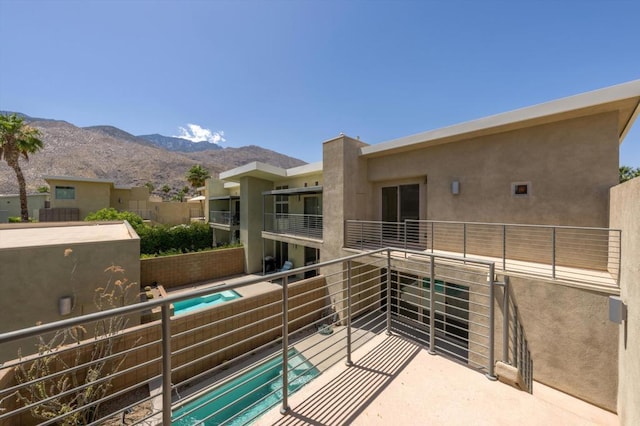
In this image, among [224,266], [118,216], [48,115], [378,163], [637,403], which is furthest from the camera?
[48,115]

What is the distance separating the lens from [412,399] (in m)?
2.91

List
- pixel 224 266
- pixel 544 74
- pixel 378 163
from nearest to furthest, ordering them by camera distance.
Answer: pixel 544 74
pixel 378 163
pixel 224 266

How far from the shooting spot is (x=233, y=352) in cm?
780

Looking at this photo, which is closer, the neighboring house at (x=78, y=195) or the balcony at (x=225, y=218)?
the balcony at (x=225, y=218)

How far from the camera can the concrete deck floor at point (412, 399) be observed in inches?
104

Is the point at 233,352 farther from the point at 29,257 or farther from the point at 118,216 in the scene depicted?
the point at 118,216

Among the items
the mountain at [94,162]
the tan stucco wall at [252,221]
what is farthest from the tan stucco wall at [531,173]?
the mountain at [94,162]

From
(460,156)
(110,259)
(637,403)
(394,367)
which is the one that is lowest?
(394,367)

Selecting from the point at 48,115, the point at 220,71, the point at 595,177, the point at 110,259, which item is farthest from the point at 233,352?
the point at 48,115

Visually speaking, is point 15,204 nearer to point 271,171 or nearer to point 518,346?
point 271,171

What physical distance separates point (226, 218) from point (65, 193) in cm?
1495

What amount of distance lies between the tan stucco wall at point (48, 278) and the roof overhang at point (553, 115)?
991 cm

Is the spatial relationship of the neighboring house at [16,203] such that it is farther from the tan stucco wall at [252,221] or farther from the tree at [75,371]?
the tree at [75,371]

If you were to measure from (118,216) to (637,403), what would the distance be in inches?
910
